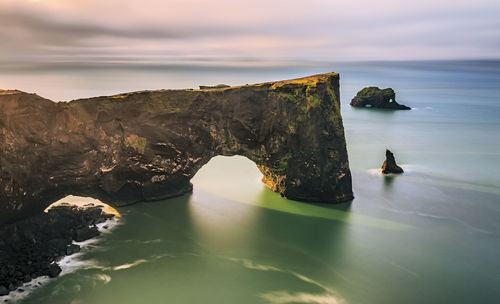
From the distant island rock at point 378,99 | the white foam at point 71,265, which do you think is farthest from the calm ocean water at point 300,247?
the distant island rock at point 378,99

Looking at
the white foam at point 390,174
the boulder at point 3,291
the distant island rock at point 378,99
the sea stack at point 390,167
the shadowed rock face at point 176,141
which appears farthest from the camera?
the distant island rock at point 378,99

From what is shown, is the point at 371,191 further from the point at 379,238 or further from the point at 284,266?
the point at 284,266

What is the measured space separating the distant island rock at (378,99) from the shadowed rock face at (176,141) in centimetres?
5880

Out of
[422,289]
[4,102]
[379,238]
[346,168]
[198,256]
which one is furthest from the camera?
[346,168]

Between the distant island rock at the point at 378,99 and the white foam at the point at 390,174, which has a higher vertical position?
the distant island rock at the point at 378,99

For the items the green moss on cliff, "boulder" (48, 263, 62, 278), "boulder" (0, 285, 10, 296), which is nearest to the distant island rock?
the green moss on cliff

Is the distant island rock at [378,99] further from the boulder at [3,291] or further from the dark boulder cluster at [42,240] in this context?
the boulder at [3,291]

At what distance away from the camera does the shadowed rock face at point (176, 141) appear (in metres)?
23.3

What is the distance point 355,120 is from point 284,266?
53.7m

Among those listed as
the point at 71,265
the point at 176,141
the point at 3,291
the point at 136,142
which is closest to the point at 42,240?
the point at 71,265

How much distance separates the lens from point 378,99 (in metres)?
83.8

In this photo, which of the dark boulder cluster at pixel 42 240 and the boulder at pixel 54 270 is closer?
the dark boulder cluster at pixel 42 240

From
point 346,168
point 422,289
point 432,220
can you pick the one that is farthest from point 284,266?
point 432,220

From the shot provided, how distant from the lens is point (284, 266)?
2120 cm
